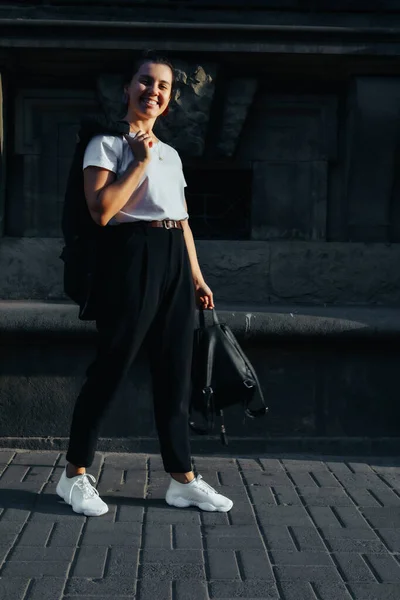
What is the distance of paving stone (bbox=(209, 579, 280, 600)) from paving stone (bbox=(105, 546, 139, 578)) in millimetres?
281

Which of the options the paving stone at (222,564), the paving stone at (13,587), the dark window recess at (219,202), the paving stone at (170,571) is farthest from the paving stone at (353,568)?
the dark window recess at (219,202)

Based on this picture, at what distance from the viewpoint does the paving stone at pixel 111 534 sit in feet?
11.6

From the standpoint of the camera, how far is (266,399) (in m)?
5.35

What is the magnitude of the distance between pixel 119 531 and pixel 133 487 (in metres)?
0.76

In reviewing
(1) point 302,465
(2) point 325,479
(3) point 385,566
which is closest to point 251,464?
(1) point 302,465

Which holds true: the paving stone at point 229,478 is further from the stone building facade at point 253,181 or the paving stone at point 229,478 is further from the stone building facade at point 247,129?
the stone building facade at point 247,129

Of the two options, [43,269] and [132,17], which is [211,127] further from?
[43,269]

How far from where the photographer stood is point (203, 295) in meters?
4.28

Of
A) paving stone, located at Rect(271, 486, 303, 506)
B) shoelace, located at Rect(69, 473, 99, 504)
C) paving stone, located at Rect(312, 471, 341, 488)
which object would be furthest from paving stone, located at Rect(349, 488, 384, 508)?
shoelace, located at Rect(69, 473, 99, 504)

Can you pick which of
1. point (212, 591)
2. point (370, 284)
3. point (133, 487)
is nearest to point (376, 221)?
point (370, 284)

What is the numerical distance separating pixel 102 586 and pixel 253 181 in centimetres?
321

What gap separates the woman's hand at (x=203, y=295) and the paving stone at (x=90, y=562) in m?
1.22

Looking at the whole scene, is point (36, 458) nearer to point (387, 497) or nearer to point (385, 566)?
point (387, 497)

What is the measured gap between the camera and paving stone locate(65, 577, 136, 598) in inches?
118
